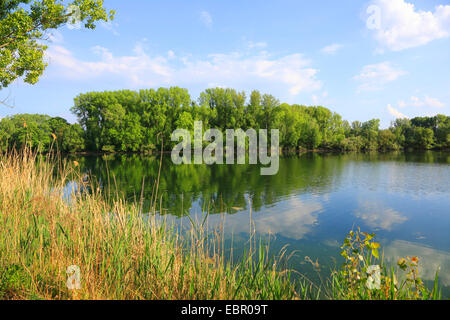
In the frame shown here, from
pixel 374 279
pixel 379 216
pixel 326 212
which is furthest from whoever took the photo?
pixel 326 212

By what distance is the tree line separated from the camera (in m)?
61.3

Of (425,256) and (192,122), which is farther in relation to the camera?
(192,122)

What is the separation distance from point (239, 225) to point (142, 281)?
6.56m

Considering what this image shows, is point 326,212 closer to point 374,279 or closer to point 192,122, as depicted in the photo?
point 374,279

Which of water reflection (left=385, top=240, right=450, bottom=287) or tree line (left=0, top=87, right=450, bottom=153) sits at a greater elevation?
tree line (left=0, top=87, right=450, bottom=153)

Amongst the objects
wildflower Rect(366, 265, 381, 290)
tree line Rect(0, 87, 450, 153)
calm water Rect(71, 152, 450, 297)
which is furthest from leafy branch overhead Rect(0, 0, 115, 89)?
tree line Rect(0, 87, 450, 153)

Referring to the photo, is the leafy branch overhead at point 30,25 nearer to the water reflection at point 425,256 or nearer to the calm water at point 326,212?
the calm water at point 326,212

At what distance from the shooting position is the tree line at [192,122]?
201ft

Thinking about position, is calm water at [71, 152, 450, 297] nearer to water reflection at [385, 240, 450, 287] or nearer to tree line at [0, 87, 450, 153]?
water reflection at [385, 240, 450, 287]

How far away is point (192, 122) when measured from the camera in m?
61.6

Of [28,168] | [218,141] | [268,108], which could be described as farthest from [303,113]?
[28,168]

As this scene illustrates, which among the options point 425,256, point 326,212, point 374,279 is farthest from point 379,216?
point 374,279

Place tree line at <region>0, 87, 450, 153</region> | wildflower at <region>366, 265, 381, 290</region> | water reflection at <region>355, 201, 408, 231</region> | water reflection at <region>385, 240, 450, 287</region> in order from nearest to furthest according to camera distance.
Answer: wildflower at <region>366, 265, 381, 290</region> → water reflection at <region>385, 240, 450, 287</region> → water reflection at <region>355, 201, 408, 231</region> → tree line at <region>0, 87, 450, 153</region>
